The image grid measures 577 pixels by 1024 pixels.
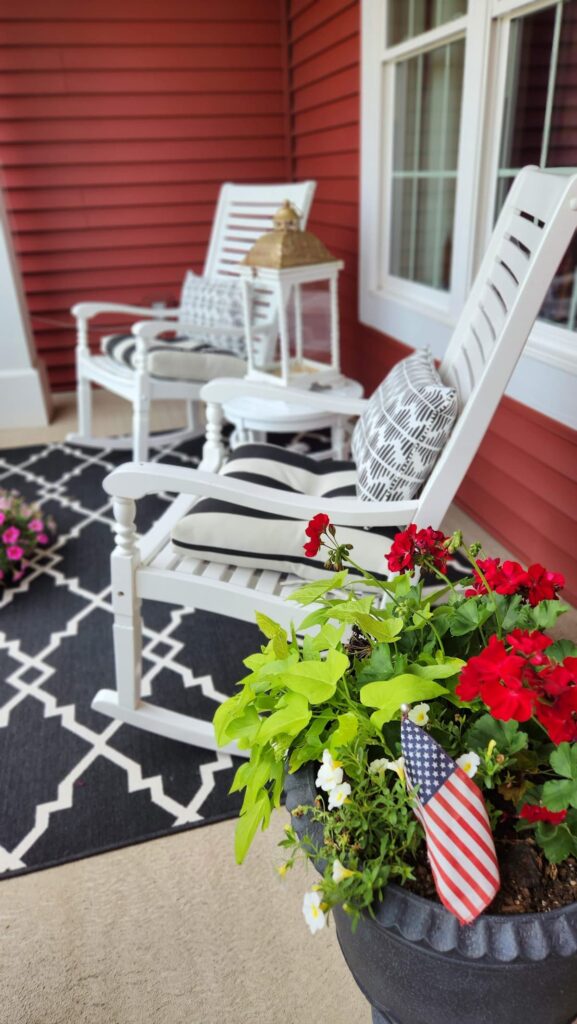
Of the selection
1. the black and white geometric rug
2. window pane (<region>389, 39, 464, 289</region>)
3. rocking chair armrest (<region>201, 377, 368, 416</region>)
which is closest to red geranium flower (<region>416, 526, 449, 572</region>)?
the black and white geometric rug

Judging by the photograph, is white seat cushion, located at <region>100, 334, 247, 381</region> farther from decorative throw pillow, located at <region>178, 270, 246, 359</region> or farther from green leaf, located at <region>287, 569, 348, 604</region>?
green leaf, located at <region>287, 569, 348, 604</region>

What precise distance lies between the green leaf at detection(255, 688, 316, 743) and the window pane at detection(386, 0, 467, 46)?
2.19m

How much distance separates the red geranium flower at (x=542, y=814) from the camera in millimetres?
717

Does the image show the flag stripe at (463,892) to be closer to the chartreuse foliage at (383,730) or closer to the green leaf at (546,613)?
the chartreuse foliage at (383,730)

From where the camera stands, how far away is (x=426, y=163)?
2.54 meters

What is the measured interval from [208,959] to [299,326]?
203cm

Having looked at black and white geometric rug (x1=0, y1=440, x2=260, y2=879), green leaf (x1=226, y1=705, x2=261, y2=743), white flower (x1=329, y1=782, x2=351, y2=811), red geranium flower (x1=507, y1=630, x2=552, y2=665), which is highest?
red geranium flower (x1=507, y1=630, x2=552, y2=665)

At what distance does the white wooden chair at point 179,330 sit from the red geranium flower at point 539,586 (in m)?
2.06

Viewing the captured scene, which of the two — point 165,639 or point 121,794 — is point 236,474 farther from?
point 121,794

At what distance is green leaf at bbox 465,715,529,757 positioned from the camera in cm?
76

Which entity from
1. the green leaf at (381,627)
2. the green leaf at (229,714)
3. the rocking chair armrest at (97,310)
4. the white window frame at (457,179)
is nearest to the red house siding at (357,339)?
the white window frame at (457,179)

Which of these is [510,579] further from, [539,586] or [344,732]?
[344,732]

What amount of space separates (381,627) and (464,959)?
13.7 inches

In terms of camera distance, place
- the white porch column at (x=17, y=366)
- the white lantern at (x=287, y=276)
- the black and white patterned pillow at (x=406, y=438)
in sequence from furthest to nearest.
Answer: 1. the white porch column at (x=17, y=366)
2. the white lantern at (x=287, y=276)
3. the black and white patterned pillow at (x=406, y=438)
